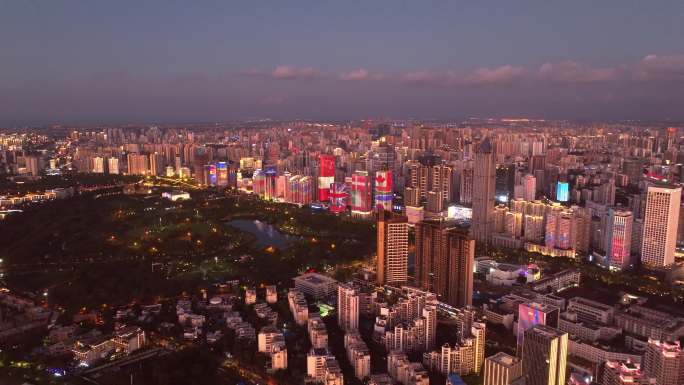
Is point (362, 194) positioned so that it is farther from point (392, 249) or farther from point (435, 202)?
point (392, 249)

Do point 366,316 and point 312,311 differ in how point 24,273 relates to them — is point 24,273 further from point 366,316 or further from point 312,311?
point 366,316

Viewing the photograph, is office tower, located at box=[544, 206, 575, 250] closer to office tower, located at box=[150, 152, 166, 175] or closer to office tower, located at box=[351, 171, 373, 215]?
office tower, located at box=[351, 171, 373, 215]

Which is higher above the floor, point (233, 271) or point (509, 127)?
point (509, 127)

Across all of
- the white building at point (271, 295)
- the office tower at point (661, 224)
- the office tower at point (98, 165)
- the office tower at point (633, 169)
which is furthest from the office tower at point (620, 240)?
the office tower at point (98, 165)

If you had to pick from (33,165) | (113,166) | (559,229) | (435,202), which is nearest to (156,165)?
(113,166)

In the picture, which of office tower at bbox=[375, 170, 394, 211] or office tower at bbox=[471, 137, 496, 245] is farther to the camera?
office tower at bbox=[375, 170, 394, 211]

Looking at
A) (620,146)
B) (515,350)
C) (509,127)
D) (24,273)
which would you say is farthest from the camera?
(509,127)

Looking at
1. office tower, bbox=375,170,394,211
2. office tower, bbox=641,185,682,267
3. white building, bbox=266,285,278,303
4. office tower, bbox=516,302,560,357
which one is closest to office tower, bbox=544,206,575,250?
office tower, bbox=641,185,682,267

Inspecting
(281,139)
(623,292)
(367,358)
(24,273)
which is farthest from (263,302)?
(281,139)
